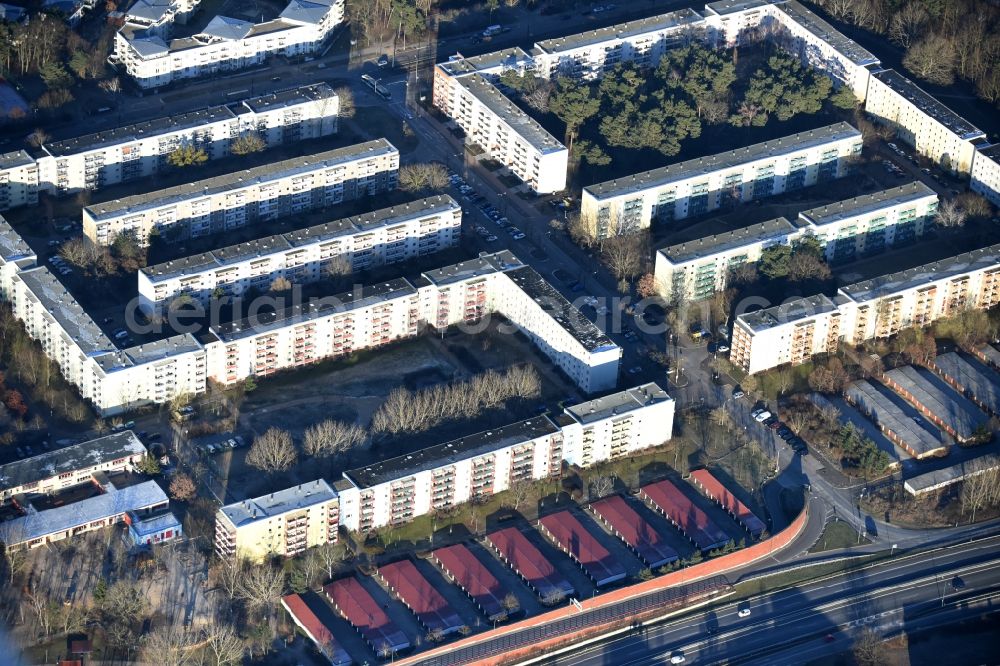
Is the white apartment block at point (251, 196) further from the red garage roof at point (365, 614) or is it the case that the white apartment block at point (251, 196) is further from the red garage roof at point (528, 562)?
the red garage roof at point (528, 562)

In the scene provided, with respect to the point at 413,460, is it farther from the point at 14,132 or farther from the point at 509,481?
the point at 14,132

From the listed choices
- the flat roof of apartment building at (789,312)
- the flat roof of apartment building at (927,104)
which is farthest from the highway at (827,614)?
the flat roof of apartment building at (927,104)

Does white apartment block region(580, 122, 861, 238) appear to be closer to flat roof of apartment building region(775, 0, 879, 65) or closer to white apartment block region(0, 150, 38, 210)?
flat roof of apartment building region(775, 0, 879, 65)

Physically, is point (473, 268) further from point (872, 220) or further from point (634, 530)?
point (872, 220)

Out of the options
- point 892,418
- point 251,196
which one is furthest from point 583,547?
point 251,196

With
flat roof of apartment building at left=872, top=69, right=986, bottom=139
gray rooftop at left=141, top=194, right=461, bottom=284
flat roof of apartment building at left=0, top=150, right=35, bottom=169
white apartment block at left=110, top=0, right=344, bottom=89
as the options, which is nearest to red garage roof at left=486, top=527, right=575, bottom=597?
gray rooftop at left=141, top=194, right=461, bottom=284
